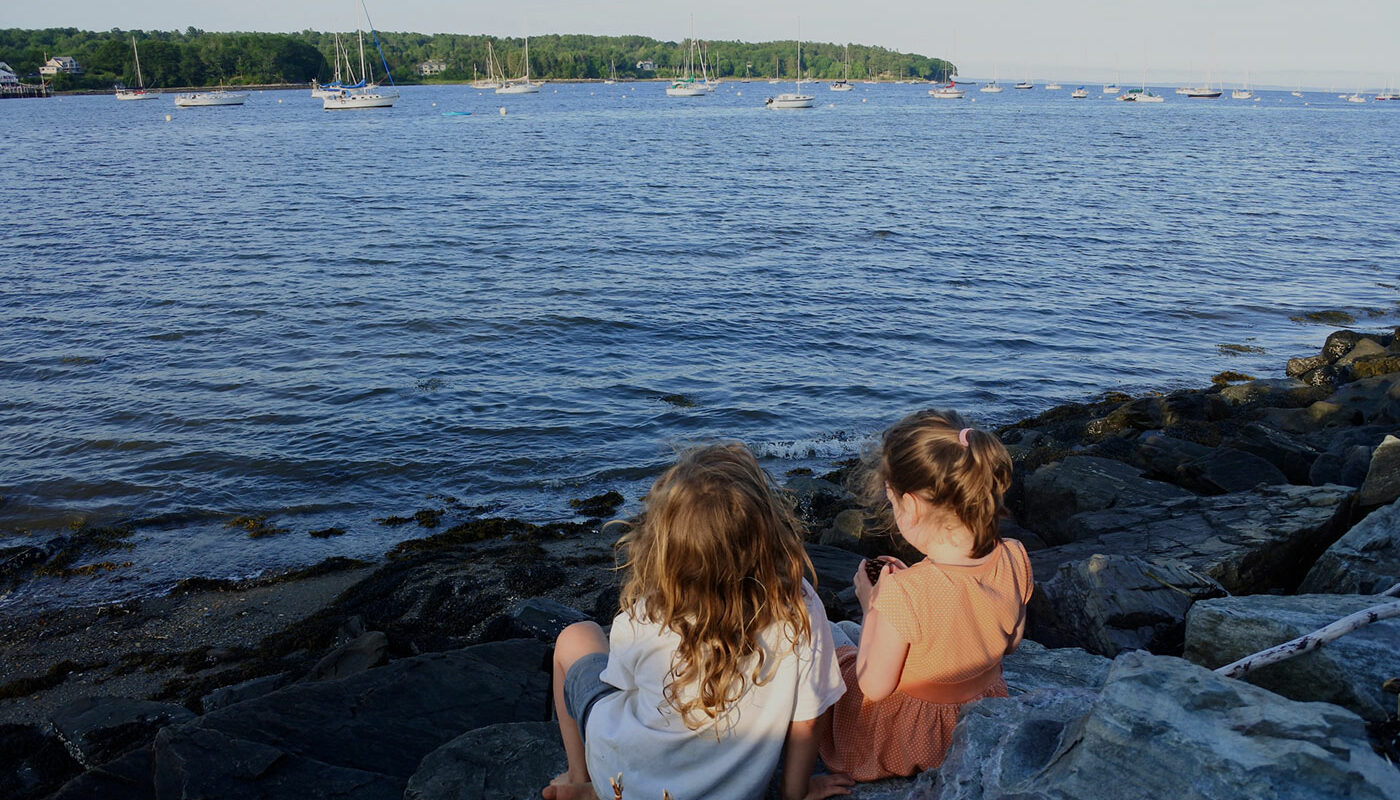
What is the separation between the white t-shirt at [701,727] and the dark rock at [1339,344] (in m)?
13.6

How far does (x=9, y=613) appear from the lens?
284 inches

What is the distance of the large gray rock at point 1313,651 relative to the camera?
2807mm

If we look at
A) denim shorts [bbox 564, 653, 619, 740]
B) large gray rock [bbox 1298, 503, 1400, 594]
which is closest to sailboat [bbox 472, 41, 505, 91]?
large gray rock [bbox 1298, 503, 1400, 594]

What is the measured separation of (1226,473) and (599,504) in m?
5.52

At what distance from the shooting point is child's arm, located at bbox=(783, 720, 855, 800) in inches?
111

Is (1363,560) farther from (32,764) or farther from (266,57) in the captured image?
(266,57)

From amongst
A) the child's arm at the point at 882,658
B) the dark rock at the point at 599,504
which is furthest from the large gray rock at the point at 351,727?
the dark rock at the point at 599,504

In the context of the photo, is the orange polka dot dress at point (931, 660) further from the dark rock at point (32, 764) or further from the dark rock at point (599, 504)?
the dark rock at point (599, 504)

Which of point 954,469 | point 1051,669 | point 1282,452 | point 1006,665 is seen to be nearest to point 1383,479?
point 1282,452

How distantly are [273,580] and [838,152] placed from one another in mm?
45841

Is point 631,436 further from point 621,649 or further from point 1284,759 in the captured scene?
point 1284,759

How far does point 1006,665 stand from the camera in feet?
12.3

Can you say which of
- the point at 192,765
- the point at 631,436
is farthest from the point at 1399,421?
the point at 192,765

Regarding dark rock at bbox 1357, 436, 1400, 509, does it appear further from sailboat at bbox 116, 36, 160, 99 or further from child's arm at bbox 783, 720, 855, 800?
sailboat at bbox 116, 36, 160, 99
